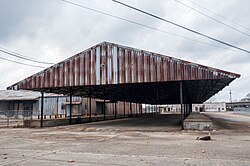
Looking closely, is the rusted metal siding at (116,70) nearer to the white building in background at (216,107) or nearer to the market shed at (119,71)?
the market shed at (119,71)

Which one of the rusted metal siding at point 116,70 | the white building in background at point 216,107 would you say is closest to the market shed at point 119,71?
the rusted metal siding at point 116,70

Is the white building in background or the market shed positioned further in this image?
the white building in background

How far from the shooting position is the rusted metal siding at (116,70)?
59.1 feet

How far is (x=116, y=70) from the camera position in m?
19.7

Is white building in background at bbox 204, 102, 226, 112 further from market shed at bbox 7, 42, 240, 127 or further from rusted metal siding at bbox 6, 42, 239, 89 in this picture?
rusted metal siding at bbox 6, 42, 239, 89

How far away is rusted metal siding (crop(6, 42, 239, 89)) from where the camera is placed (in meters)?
18.0

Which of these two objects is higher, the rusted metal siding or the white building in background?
the rusted metal siding

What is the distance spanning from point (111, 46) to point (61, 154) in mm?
12620

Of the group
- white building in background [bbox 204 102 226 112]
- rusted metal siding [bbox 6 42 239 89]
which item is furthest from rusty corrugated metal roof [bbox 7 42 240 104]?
white building in background [bbox 204 102 226 112]

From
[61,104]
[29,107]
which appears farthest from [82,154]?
[29,107]

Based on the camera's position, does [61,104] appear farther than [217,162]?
Yes

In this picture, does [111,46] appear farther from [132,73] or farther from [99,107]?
[99,107]

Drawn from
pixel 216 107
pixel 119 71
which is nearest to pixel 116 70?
pixel 119 71

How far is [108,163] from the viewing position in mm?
7254
